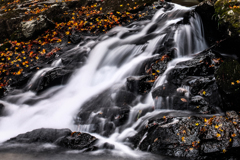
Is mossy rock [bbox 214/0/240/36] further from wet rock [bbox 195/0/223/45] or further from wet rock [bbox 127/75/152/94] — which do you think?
wet rock [bbox 127/75/152/94]

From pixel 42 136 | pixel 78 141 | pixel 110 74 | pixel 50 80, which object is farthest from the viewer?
pixel 110 74

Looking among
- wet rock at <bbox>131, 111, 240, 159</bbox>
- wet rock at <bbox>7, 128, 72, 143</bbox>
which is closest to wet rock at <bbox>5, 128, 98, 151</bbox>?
wet rock at <bbox>7, 128, 72, 143</bbox>

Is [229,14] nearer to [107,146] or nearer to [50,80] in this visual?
[107,146]

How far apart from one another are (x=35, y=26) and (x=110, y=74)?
4.17m

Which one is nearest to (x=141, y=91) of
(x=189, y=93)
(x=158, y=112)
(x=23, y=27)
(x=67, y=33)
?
(x=158, y=112)

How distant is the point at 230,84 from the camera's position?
4152 millimetres

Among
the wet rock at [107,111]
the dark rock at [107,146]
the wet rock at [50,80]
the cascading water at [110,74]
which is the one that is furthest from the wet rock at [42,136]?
the wet rock at [50,80]

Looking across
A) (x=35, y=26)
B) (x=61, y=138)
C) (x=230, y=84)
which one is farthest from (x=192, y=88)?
(x=35, y=26)

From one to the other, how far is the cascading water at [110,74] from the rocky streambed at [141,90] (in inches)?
1.2

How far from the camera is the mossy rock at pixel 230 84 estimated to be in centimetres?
407

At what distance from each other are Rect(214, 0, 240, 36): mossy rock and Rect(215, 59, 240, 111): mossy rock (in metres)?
1.01

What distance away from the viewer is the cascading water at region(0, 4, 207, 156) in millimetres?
5213

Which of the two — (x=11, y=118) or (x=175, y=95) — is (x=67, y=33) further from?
(x=175, y=95)

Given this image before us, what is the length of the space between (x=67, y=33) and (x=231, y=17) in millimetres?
6245
